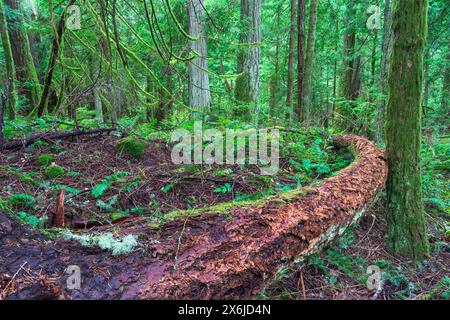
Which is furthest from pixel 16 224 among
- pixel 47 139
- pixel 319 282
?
pixel 47 139

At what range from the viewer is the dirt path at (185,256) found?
1.89 meters

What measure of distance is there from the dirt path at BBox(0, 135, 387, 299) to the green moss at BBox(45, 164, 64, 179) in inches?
83.8

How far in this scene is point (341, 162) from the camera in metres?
5.34

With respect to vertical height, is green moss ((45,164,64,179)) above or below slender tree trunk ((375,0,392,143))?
below

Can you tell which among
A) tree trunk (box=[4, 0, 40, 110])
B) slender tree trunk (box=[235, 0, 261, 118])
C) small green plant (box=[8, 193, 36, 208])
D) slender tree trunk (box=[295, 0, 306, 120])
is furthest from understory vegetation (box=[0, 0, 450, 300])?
slender tree trunk (box=[295, 0, 306, 120])

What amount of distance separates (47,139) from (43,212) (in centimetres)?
264

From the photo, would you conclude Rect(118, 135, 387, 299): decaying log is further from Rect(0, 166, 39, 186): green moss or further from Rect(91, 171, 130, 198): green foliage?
Rect(0, 166, 39, 186): green moss

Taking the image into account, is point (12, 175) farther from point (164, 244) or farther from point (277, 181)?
point (277, 181)

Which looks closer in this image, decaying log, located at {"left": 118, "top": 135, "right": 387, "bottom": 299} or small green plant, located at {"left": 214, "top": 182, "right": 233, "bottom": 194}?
decaying log, located at {"left": 118, "top": 135, "right": 387, "bottom": 299}

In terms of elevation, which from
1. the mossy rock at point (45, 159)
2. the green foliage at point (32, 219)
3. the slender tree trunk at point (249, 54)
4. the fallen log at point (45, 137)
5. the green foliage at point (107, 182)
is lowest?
the green foliage at point (107, 182)

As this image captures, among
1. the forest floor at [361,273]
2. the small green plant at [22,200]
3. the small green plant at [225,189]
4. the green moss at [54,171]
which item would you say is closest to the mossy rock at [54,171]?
the green moss at [54,171]

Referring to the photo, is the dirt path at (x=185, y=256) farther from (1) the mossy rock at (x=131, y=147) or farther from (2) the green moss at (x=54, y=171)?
(1) the mossy rock at (x=131, y=147)

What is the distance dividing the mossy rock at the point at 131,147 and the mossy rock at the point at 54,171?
1.08 meters

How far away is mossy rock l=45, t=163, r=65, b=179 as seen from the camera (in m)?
4.35
